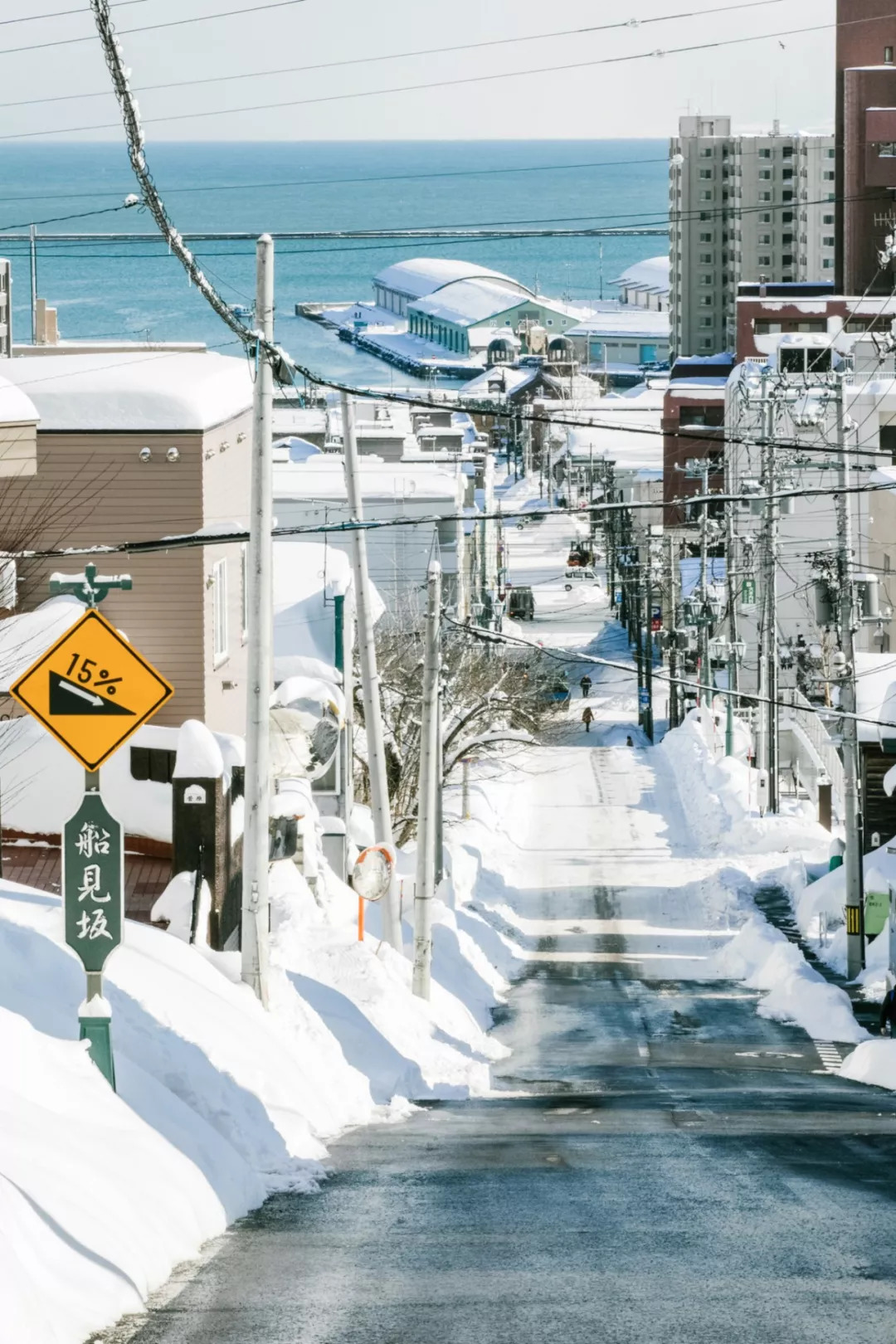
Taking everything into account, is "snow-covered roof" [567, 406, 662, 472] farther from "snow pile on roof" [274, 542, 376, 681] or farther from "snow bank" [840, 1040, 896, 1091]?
"snow bank" [840, 1040, 896, 1091]

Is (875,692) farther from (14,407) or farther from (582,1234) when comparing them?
(582,1234)

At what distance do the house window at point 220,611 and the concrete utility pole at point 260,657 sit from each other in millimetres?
8898

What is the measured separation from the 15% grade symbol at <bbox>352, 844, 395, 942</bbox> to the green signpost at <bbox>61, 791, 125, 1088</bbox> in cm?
1159

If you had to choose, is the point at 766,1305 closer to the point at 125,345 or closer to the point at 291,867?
the point at 291,867

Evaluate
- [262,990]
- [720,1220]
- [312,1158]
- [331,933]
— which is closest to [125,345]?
[331,933]

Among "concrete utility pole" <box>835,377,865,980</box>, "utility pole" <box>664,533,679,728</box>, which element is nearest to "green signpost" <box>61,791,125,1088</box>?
"concrete utility pole" <box>835,377,865,980</box>

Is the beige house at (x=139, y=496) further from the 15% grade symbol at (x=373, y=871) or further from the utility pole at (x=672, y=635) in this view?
the utility pole at (x=672, y=635)

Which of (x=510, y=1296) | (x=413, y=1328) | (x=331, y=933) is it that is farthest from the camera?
(x=331, y=933)

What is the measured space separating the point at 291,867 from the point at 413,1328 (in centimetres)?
1720

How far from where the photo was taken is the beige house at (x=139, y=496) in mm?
22672

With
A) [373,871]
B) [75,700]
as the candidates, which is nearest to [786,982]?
[373,871]

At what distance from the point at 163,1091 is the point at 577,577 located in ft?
301

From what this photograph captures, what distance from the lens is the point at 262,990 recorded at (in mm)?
14938

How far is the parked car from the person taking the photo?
90.7 meters
